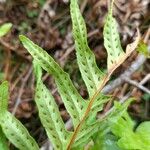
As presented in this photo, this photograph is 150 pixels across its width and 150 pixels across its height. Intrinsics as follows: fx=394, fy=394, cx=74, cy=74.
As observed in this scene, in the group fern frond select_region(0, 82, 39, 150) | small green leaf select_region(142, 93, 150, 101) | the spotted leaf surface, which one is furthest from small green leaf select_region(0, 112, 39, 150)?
small green leaf select_region(142, 93, 150, 101)

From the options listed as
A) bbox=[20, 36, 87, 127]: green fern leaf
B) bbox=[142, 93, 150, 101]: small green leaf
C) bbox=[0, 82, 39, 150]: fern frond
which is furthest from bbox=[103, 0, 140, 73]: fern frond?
bbox=[142, 93, 150, 101]: small green leaf

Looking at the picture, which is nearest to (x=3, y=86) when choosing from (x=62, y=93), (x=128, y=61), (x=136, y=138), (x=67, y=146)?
(x=62, y=93)

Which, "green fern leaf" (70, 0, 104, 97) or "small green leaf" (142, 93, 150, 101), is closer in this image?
"green fern leaf" (70, 0, 104, 97)

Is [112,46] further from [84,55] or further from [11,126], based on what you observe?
[11,126]

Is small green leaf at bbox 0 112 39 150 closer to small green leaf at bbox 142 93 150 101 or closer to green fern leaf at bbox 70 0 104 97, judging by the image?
green fern leaf at bbox 70 0 104 97

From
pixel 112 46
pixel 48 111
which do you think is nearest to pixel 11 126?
pixel 48 111

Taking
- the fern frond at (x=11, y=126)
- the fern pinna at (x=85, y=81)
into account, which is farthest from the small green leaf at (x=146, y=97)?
the fern frond at (x=11, y=126)

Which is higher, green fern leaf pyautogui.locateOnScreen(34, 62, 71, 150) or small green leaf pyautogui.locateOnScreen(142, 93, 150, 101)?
green fern leaf pyautogui.locateOnScreen(34, 62, 71, 150)
